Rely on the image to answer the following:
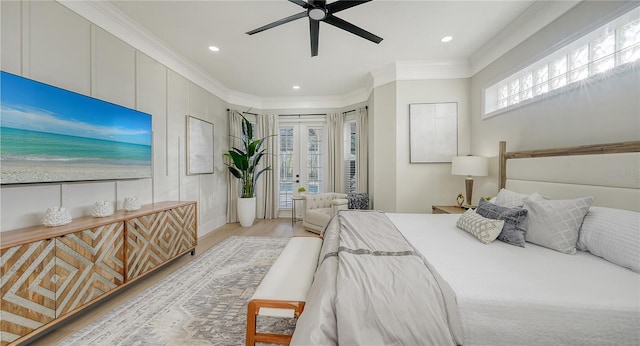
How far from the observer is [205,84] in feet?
12.7

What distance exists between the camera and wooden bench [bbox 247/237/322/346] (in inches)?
46.5

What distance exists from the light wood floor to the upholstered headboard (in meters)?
3.26

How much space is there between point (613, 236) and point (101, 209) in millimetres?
3818

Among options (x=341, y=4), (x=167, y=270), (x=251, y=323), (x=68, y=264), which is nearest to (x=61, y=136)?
(x=68, y=264)

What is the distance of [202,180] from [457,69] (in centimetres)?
466

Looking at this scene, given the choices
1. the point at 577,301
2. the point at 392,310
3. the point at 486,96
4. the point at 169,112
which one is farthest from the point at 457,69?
the point at 169,112

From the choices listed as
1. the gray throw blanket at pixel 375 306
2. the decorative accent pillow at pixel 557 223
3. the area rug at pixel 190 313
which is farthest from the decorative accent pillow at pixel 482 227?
the area rug at pixel 190 313

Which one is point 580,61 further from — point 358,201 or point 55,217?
point 55,217

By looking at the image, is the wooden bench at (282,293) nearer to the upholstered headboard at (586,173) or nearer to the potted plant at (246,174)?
the upholstered headboard at (586,173)

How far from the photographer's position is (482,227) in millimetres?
1724

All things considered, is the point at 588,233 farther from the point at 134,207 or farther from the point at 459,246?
the point at 134,207

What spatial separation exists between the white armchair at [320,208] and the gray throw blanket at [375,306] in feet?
Result: 8.02

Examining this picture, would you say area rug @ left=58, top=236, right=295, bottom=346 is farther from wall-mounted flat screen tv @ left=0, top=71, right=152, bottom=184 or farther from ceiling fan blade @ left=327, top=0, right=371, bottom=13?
ceiling fan blade @ left=327, top=0, right=371, bottom=13

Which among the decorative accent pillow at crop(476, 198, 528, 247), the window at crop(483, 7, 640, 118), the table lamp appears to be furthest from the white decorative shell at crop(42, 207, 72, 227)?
the window at crop(483, 7, 640, 118)
